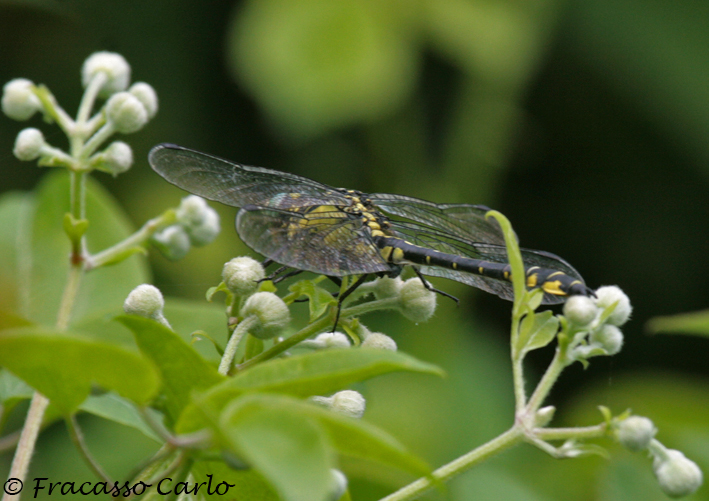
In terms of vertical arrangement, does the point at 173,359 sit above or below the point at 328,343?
above

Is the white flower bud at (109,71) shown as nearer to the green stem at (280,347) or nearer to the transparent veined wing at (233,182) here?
the transparent veined wing at (233,182)

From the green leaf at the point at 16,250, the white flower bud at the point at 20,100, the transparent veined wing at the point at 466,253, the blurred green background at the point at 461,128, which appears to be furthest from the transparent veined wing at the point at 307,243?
the blurred green background at the point at 461,128

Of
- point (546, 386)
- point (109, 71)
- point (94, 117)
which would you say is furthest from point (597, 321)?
point (109, 71)

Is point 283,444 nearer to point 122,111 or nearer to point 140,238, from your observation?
point 140,238

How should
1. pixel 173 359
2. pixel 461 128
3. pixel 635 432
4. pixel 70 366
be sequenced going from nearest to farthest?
pixel 70 366, pixel 173 359, pixel 635 432, pixel 461 128

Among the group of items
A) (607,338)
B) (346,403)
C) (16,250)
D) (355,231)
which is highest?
(607,338)

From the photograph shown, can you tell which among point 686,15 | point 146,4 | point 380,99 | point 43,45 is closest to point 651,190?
point 686,15
